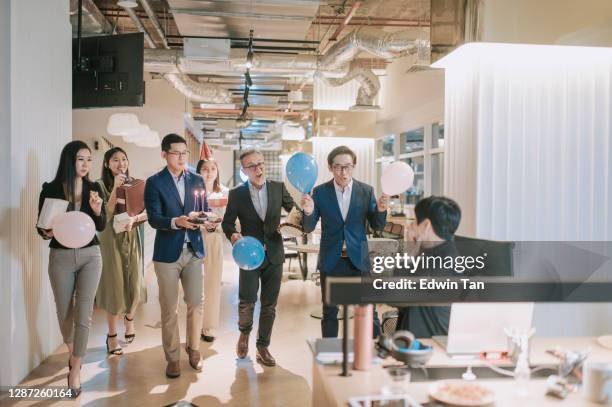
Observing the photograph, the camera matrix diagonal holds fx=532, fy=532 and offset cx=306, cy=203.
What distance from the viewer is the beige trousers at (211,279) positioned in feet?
16.4

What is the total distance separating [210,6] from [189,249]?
3.27 meters

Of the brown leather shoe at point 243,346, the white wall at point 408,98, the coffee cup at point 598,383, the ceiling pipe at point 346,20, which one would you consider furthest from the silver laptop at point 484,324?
the white wall at point 408,98

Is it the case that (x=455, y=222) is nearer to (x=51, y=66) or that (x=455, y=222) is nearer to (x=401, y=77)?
(x=51, y=66)

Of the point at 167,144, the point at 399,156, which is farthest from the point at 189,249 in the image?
the point at 399,156

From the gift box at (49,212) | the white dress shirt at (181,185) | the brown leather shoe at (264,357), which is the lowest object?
the brown leather shoe at (264,357)

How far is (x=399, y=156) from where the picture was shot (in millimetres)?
10797

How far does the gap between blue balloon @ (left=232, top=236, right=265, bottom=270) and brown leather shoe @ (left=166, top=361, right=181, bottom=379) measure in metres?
0.91

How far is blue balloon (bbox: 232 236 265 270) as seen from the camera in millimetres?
3738

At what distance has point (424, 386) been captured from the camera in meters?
1.77

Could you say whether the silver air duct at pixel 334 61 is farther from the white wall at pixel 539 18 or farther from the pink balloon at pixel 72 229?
the pink balloon at pixel 72 229

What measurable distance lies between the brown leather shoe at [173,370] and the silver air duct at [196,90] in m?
5.60

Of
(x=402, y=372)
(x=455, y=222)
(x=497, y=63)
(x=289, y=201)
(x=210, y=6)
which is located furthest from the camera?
(x=210, y=6)

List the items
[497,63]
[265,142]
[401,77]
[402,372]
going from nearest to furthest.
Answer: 1. [402,372]
2. [497,63]
3. [401,77]
4. [265,142]

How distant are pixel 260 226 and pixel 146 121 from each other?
633cm
